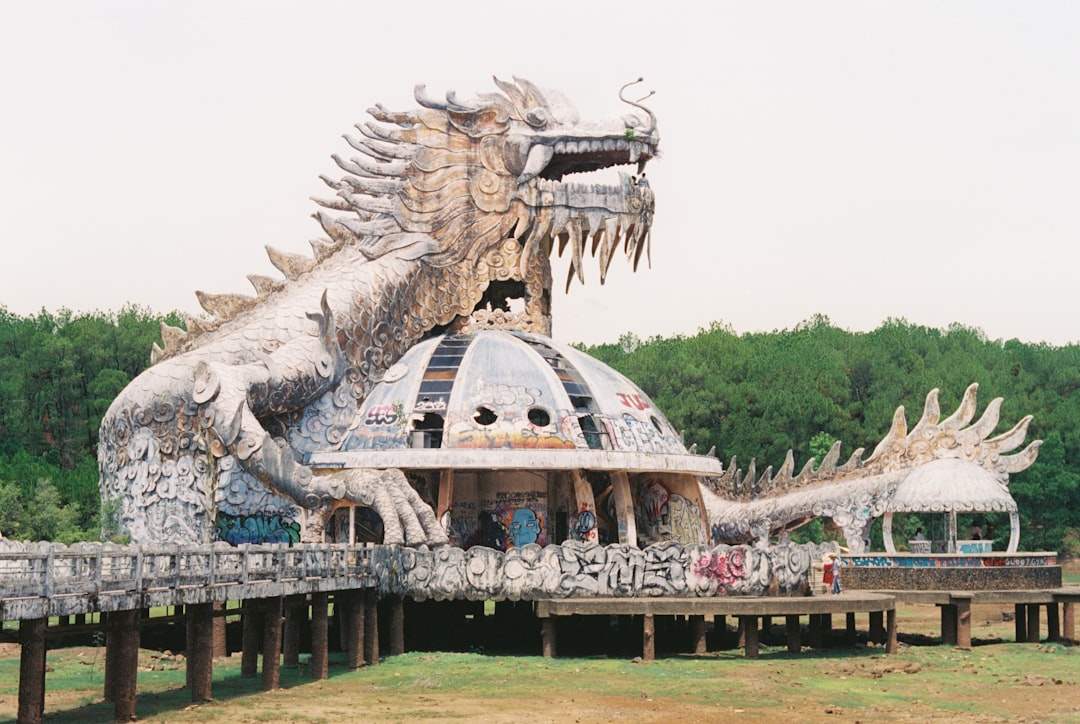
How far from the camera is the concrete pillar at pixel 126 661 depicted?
22.8 m

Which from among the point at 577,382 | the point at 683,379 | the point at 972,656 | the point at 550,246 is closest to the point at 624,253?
the point at 550,246

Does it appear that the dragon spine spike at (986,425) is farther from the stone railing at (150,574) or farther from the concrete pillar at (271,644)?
the concrete pillar at (271,644)

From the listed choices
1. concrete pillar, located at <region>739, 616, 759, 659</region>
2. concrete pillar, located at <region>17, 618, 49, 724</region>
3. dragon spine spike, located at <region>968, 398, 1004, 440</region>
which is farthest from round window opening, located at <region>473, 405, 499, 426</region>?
concrete pillar, located at <region>17, 618, 49, 724</region>

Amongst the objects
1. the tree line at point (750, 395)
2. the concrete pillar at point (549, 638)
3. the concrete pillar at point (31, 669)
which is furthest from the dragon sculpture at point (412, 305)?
the tree line at point (750, 395)

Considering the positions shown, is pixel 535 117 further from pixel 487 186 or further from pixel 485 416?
pixel 485 416

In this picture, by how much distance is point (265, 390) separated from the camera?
3466 cm

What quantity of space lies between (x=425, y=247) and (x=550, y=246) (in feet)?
11.8

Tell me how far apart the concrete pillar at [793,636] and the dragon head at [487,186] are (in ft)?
36.8

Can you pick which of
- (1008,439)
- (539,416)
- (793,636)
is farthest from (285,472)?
(1008,439)

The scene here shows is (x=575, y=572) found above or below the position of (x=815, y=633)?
above

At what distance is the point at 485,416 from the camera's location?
36.3 m

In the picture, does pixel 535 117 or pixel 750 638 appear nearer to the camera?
pixel 750 638

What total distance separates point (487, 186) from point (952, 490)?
12.9 m

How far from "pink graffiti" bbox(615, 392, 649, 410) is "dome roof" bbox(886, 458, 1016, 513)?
20.2 feet
